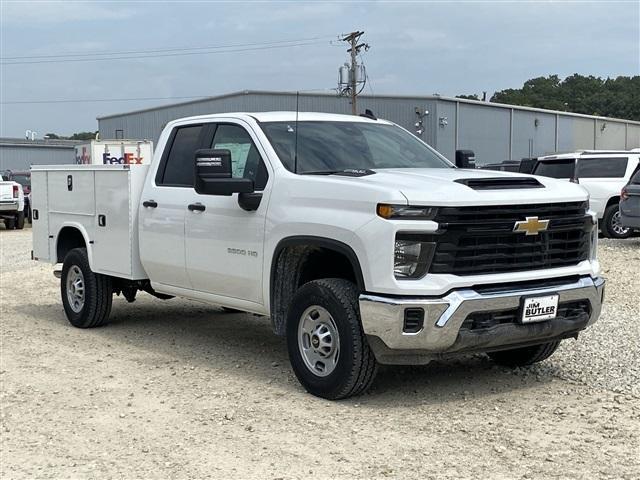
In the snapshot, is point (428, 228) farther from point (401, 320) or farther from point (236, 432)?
point (236, 432)

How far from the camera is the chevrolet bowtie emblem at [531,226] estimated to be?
5.32 metres

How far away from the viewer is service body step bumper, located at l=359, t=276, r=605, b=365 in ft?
16.6

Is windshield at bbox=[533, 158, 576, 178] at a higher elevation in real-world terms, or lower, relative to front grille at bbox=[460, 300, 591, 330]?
higher

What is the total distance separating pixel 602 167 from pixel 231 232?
13565mm

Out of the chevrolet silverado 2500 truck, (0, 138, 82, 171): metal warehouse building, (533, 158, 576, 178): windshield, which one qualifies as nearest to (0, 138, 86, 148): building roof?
(0, 138, 82, 171): metal warehouse building

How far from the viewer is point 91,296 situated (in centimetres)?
837

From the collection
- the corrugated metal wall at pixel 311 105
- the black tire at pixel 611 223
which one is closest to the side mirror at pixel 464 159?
the black tire at pixel 611 223

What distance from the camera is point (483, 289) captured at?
17.2ft

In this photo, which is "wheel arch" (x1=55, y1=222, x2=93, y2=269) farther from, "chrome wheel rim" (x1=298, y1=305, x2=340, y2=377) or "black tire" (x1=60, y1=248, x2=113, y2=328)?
"chrome wheel rim" (x1=298, y1=305, x2=340, y2=377)

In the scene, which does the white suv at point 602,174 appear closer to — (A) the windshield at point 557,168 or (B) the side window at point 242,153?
(A) the windshield at point 557,168

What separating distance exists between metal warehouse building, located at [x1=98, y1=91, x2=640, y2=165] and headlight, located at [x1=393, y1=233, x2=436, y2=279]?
3571 centimetres

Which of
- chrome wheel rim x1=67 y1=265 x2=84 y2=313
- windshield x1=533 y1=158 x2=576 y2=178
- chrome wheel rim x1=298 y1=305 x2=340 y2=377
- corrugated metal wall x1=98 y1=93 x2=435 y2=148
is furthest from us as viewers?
corrugated metal wall x1=98 y1=93 x2=435 y2=148

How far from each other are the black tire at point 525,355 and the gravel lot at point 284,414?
9cm

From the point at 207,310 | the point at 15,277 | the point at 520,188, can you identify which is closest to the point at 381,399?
the point at 520,188
